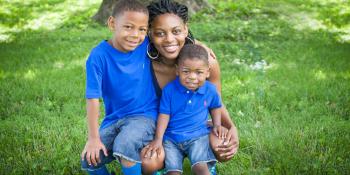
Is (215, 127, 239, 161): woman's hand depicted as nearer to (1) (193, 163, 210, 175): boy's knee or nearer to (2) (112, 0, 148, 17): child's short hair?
(1) (193, 163, 210, 175): boy's knee

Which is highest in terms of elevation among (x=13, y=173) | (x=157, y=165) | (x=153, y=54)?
(x=153, y=54)

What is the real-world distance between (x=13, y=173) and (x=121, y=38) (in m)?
1.59

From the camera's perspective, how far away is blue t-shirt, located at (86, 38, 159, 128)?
317 centimetres

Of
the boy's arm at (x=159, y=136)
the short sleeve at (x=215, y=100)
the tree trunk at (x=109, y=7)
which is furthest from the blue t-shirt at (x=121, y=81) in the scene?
the tree trunk at (x=109, y=7)

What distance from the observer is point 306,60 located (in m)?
6.90

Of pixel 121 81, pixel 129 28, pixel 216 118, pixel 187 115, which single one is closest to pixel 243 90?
pixel 216 118

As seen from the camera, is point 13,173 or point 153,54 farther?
point 13,173

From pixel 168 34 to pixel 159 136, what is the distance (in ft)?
2.56

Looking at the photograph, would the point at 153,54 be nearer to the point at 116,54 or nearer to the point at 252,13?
the point at 116,54

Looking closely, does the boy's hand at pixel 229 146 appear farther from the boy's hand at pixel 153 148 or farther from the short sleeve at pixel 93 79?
the short sleeve at pixel 93 79

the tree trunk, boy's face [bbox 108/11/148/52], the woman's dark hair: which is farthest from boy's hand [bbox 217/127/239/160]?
the tree trunk

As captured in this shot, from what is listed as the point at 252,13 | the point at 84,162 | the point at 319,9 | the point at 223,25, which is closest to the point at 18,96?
the point at 84,162

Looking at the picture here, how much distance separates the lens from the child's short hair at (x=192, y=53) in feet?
10.8

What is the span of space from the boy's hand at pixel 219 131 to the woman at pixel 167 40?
41mm
